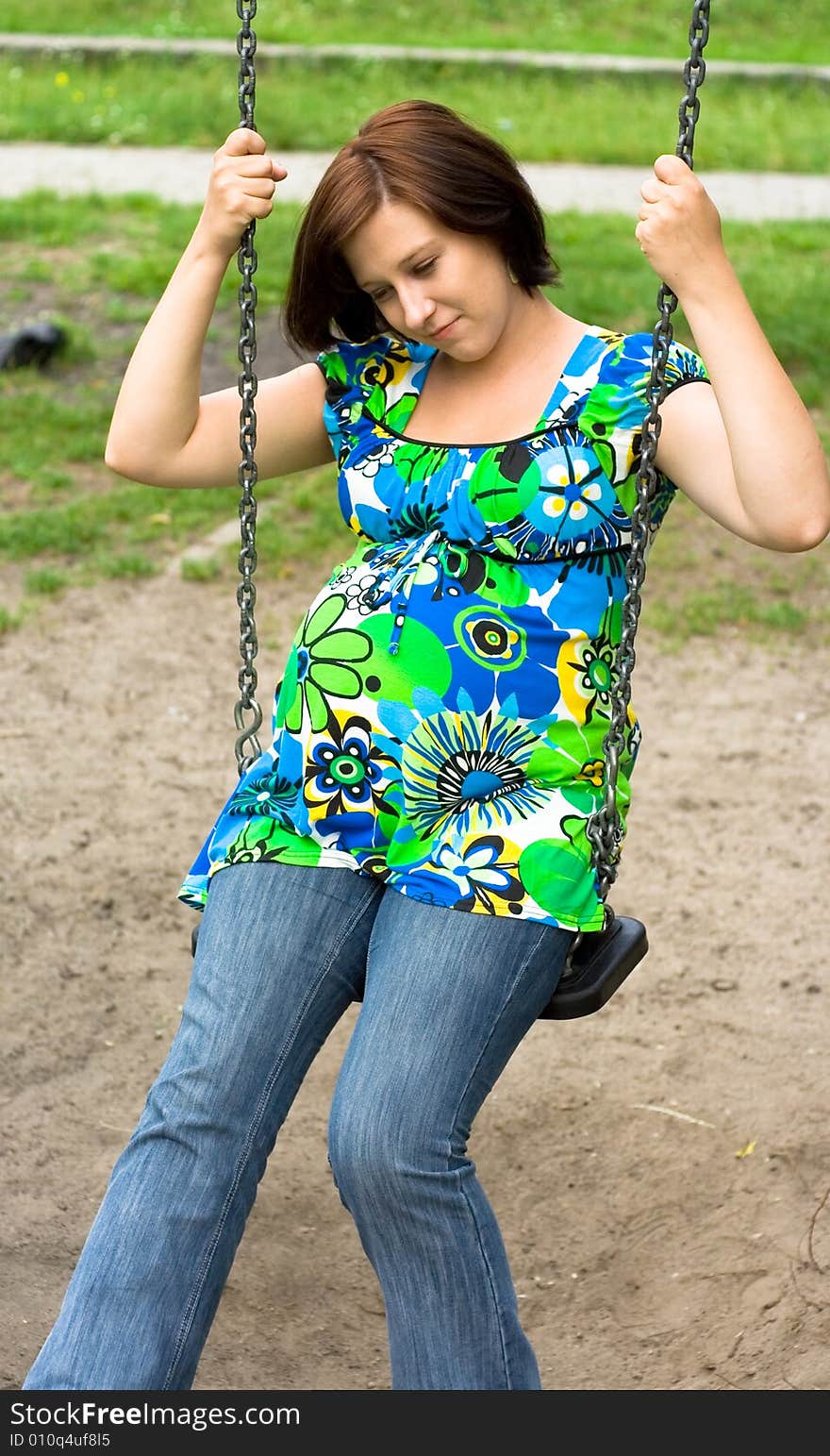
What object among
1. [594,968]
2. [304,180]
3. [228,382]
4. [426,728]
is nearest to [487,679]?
[426,728]

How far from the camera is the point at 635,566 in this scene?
1.99m

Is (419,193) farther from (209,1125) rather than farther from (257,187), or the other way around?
(209,1125)

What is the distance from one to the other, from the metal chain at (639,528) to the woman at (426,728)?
3 centimetres

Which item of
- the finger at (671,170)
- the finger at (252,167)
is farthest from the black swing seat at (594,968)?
the finger at (252,167)

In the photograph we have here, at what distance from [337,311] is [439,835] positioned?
71 centimetres

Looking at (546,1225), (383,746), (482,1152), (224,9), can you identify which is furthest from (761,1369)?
(224,9)

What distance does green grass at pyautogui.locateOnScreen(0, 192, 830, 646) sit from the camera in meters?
5.11

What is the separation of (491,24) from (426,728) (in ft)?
39.5

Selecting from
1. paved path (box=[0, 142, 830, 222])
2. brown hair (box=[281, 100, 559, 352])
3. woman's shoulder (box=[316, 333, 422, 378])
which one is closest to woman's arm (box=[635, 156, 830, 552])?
brown hair (box=[281, 100, 559, 352])

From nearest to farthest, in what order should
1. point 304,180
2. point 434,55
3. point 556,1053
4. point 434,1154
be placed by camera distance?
point 434,1154 < point 556,1053 < point 304,180 < point 434,55

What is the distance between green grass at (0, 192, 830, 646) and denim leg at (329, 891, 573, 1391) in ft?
10.1

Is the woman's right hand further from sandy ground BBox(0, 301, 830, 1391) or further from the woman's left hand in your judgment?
sandy ground BBox(0, 301, 830, 1391)

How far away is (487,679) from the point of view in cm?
201

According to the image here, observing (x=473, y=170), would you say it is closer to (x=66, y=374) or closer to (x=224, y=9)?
(x=66, y=374)
